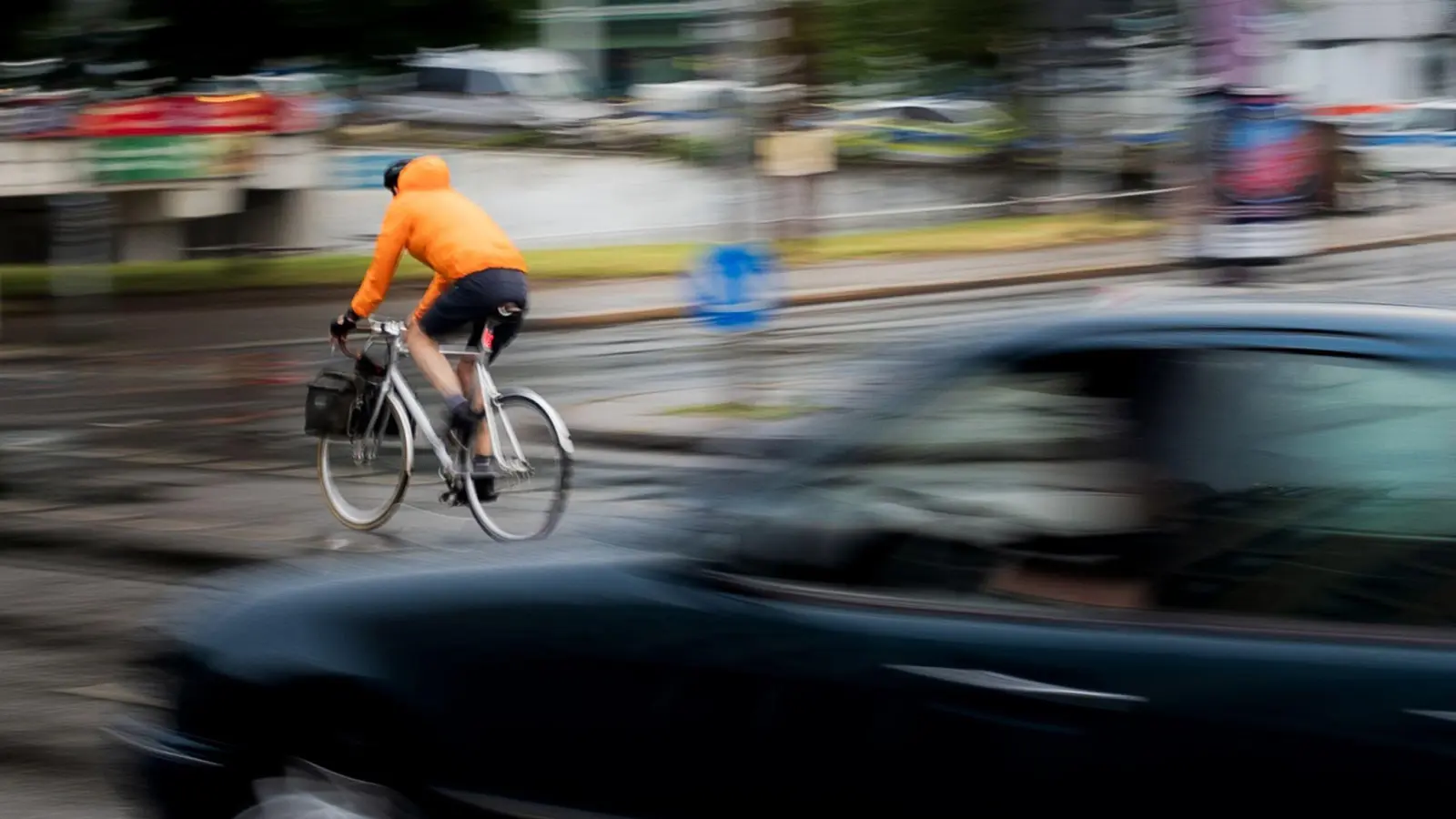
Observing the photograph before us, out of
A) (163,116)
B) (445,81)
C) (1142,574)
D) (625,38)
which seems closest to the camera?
(1142,574)

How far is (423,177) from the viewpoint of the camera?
9.20m

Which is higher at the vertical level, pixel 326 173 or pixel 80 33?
pixel 80 33

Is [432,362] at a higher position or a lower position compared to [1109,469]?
lower

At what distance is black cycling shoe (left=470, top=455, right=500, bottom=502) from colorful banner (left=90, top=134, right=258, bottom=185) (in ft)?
58.6

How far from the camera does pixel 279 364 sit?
61.9 ft

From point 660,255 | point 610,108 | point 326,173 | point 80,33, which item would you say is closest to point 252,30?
point 80,33

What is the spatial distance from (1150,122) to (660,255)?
17788mm

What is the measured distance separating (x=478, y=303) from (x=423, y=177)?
24.1 inches

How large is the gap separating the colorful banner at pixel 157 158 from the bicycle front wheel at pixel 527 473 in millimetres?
17865

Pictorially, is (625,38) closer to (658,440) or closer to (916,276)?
(916,276)

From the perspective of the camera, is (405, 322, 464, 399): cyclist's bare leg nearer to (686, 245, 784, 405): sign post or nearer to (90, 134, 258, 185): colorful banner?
(686, 245, 784, 405): sign post

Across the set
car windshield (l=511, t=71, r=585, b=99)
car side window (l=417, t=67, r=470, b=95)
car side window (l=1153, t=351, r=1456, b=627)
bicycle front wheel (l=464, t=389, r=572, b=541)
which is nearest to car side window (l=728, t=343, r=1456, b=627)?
car side window (l=1153, t=351, r=1456, b=627)

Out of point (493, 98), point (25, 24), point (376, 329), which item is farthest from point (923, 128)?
point (376, 329)

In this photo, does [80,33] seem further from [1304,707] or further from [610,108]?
[610,108]
